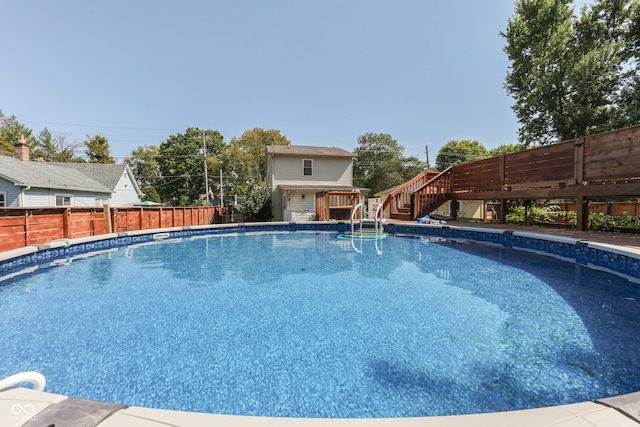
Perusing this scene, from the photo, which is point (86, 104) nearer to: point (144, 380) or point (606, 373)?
point (144, 380)

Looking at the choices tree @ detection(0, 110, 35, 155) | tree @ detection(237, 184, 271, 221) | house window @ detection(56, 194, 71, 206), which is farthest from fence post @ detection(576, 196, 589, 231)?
tree @ detection(0, 110, 35, 155)

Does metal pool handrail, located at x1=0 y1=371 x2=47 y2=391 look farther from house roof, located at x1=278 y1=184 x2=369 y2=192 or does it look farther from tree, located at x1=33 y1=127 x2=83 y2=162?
tree, located at x1=33 y1=127 x2=83 y2=162

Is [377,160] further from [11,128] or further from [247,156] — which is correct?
[11,128]

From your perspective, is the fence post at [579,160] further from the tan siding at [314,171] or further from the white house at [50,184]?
the white house at [50,184]

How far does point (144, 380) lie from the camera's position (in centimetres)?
292

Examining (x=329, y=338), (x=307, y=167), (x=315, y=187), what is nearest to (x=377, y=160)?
(x=307, y=167)

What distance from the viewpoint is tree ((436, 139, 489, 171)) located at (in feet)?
130

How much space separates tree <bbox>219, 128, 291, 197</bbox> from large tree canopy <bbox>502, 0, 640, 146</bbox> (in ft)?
78.8

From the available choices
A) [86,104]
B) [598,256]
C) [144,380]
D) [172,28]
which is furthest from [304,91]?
[144,380]

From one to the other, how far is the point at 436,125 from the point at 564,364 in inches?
1125

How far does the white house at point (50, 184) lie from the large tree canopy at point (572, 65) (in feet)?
93.5

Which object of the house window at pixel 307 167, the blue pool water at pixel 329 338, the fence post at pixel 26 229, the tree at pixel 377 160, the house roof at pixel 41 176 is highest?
the tree at pixel 377 160

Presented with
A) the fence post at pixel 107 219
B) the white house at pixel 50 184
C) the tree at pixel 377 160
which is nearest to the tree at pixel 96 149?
the white house at pixel 50 184

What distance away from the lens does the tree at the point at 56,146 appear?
3522 cm
